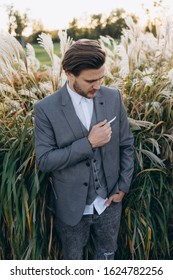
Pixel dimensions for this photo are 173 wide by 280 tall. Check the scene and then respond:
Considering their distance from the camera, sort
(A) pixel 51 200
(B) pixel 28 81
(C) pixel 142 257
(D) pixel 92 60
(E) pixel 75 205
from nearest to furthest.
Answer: (D) pixel 92 60
(E) pixel 75 205
(A) pixel 51 200
(C) pixel 142 257
(B) pixel 28 81

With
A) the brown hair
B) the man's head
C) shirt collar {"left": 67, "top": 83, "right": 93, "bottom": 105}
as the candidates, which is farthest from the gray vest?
the brown hair

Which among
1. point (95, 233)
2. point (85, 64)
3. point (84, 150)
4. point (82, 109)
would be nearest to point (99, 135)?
point (84, 150)

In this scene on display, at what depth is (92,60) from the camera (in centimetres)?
234

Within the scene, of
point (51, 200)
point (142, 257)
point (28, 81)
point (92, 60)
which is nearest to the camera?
point (92, 60)

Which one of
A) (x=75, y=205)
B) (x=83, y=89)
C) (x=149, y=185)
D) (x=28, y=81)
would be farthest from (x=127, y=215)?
(x=28, y=81)

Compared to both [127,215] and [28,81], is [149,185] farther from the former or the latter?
[28,81]

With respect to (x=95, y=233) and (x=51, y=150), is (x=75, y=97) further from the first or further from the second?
(x=95, y=233)

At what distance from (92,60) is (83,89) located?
182 millimetres

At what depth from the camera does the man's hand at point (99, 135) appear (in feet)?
8.11

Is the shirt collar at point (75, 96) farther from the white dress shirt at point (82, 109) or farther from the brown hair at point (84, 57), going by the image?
the brown hair at point (84, 57)

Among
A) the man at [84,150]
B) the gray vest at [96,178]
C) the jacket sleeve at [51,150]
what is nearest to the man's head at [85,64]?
the man at [84,150]

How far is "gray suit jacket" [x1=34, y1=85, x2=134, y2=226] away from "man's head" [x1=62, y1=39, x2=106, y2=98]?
16 centimetres

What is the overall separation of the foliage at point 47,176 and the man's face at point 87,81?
52 cm

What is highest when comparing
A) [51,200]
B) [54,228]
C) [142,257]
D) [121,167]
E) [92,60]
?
[92,60]
